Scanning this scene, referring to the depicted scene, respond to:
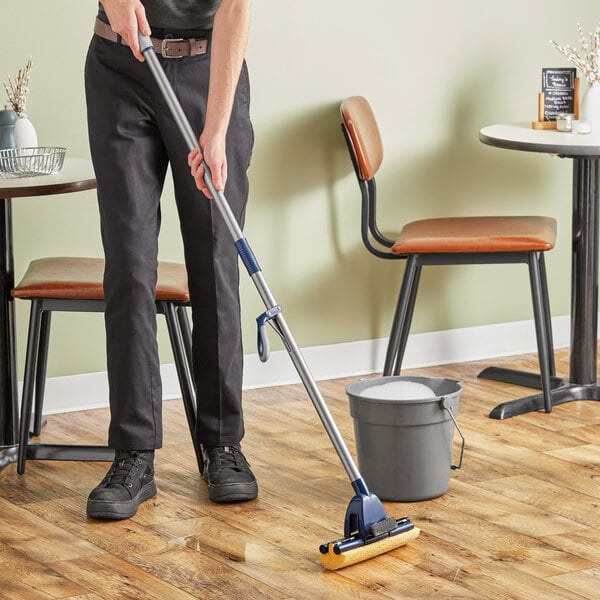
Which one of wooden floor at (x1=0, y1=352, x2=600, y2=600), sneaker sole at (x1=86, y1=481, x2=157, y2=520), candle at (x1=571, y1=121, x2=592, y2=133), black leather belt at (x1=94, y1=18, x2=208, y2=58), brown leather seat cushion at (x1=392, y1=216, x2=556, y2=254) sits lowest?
wooden floor at (x1=0, y1=352, x2=600, y2=600)

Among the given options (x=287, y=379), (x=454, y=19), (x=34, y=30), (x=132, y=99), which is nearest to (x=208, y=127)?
(x=132, y=99)

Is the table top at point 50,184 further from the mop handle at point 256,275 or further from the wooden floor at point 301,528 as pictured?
the wooden floor at point 301,528

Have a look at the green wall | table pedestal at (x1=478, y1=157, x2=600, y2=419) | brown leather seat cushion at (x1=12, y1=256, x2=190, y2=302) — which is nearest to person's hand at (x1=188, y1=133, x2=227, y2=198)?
brown leather seat cushion at (x1=12, y1=256, x2=190, y2=302)

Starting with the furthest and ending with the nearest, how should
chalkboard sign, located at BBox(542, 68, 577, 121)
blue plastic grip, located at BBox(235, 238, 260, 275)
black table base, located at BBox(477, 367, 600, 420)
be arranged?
chalkboard sign, located at BBox(542, 68, 577, 121), black table base, located at BBox(477, 367, 600, 420), blue plastic grip, located at BBox(235, 238, 260, 275)

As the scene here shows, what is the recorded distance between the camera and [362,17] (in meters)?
4.02

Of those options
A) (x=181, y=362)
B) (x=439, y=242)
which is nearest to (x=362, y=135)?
(x=439, y=242)

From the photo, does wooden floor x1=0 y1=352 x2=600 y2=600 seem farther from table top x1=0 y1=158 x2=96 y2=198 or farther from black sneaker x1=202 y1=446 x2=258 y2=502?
table top x1=0 y1=158 x2=96 y2=198

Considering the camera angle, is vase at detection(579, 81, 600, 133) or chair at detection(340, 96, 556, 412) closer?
chair at detection(340, 96, 556, 412)

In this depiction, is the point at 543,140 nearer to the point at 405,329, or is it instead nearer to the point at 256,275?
the point at 405,329

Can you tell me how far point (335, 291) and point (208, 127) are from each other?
5.07 feet

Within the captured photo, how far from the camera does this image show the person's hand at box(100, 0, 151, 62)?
2.50 meters

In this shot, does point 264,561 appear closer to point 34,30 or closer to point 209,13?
point 209,13

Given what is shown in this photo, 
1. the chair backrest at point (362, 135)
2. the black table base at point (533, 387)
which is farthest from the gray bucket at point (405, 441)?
the chair backrest at point (362, 135)

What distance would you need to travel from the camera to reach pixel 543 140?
3.55 m
